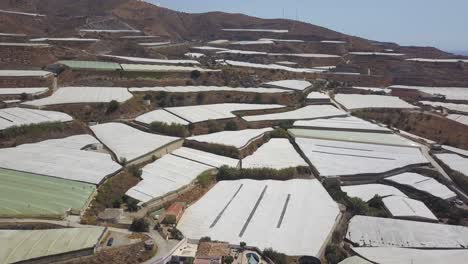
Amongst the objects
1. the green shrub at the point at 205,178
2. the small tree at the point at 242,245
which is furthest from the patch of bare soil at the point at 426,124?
the small tree at the point at 242,245

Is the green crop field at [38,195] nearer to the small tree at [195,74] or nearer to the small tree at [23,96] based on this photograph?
the small tree at [23,96]

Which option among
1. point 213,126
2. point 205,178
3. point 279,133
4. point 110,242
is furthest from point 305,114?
point 110,242

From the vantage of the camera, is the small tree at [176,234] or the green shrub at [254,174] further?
the green shrub at [254,174]

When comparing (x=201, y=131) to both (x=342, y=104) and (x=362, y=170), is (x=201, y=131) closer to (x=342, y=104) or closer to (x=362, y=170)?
(x=362, y=170)

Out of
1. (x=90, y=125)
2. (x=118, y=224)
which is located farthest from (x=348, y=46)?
(x=118, y=224)

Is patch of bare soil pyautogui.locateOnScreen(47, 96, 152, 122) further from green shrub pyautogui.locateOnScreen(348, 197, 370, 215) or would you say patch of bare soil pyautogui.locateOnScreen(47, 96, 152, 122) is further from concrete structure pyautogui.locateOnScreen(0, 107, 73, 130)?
green shrub pyautogui.locateOnScreen(348, 197, 370, 215)

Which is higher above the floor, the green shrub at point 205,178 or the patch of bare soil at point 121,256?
the patch of bare soil at point 121,256
